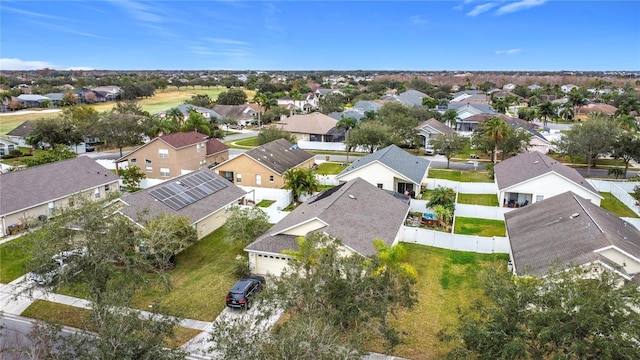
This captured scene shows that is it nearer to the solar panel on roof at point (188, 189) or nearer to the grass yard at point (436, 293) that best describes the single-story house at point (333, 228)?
the grass yard at point (436, 293)

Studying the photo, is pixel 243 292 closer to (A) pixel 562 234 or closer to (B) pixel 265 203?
(A) pixel 562 234

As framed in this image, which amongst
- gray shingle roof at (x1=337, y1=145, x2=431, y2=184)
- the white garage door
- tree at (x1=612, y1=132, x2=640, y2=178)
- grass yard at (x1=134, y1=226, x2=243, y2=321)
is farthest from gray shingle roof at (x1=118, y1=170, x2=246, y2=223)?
tree at (x1=612, y1=132, x2=640, y2=178)

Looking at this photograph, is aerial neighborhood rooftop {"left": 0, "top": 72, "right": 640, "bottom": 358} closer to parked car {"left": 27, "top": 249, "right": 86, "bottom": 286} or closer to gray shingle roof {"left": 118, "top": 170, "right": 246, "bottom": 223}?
gray shingle roof {"left": 118, "top": 170, "right": 246, "bottom": 223}

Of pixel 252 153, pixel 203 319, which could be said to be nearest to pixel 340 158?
pixel 252 153

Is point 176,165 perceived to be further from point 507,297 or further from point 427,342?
point 507,297

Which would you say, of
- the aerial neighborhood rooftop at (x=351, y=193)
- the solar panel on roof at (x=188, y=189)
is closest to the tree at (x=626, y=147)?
the aerial neighborhood rooftop at (x=351, y=193)
